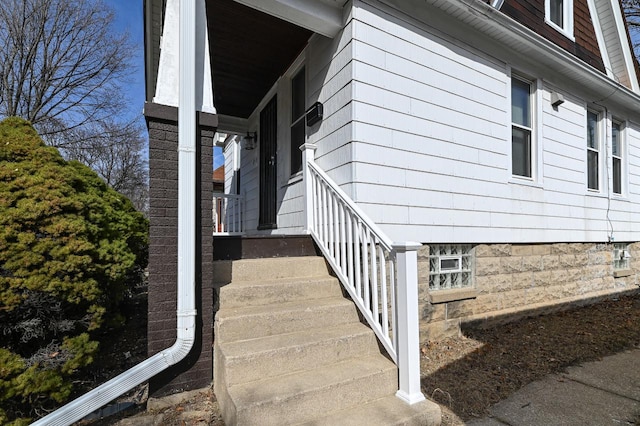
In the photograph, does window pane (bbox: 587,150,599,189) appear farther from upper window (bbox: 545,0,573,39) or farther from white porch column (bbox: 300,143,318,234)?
white porch column (bbox: 300,143,318,234)

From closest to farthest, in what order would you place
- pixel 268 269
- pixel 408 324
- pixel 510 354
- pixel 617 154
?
pixel 408 324
pixel 268 269
pixel 510 354
pixel 617 154

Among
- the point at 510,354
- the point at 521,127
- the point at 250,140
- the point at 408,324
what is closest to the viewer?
the point at 408,324

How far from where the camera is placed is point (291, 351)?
2.35 m

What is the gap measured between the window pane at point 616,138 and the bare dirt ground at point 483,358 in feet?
10.3

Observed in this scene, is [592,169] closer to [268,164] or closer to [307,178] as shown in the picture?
[307,178]

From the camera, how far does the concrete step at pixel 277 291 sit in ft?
8.98

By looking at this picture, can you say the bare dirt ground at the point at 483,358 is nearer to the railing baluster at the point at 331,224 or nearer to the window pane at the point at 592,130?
the railing baluster at the point at 331,224

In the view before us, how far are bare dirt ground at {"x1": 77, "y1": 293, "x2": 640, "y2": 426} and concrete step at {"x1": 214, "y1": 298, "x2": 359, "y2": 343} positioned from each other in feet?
1.50

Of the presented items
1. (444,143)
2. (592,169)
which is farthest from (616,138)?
(444,143)

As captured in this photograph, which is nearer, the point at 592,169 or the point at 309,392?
the point at 309,392

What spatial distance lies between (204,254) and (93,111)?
44.4 feet

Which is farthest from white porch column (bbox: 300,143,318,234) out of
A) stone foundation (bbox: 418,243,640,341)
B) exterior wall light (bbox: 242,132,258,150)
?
exterior wall light (bbox: 242,132,258,150)

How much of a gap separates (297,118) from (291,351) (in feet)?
10.3

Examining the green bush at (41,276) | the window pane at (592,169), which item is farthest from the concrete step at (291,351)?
the window pane at (592,169)
